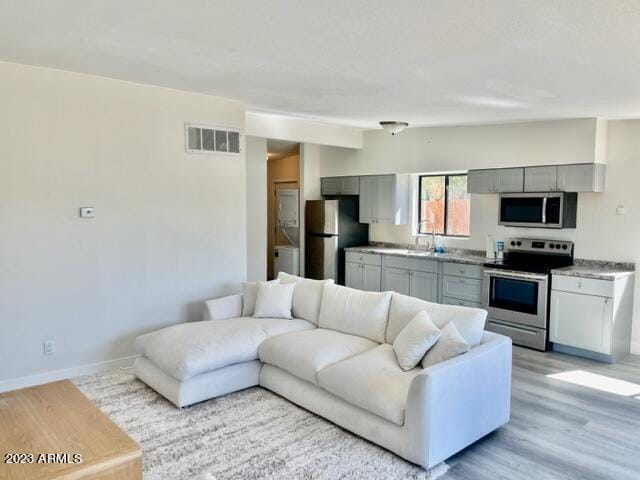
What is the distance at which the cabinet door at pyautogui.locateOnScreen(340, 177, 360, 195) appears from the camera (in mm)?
7242

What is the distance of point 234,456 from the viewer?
2973 millimetres

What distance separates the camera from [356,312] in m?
4.06

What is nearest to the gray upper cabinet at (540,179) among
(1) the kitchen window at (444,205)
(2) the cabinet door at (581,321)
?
(1) the kitchen window at (444,205)

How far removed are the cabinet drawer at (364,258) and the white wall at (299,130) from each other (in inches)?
62.5

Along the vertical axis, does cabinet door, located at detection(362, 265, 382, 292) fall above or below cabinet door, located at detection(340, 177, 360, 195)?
below

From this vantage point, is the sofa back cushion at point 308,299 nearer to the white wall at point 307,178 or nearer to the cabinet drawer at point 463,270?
the cabinet drawer at point 463,270

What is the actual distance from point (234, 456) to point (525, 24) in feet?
9.64

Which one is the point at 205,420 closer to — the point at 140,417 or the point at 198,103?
the point at 140,417

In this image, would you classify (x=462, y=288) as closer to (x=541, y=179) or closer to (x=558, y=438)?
(x=541, y=179)

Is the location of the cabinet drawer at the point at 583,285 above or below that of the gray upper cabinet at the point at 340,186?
below

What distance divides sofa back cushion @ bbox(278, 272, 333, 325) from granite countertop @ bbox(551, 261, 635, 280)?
2480mm

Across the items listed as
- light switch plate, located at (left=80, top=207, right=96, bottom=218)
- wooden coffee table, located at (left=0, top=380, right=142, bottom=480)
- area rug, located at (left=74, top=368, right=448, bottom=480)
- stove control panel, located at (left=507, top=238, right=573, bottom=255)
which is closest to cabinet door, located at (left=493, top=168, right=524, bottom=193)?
stove control panel, located at (left=507, top=238, right=573, bottom=255)

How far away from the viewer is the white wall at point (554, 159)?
505cm

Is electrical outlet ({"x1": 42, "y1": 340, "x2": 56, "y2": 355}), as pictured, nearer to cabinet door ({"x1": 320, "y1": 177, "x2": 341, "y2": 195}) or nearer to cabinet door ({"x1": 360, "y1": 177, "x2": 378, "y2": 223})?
cabinet door ({"x1": 360, "y1": 177, "x2": 378, "y2": 223})
